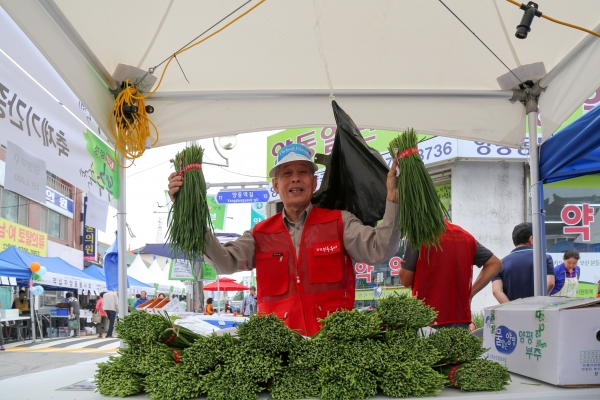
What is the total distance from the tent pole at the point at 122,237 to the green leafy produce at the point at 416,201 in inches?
75.8

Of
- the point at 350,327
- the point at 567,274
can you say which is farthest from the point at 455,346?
the point at 567,274

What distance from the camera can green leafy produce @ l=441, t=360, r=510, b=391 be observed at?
4.84 feet

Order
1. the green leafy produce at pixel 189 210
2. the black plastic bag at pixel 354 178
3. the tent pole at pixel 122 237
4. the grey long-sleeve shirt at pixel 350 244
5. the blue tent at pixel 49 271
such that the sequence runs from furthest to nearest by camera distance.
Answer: the blue tent at pixel 49 271 → the tent pole at pixel 122 237 → the black plastic bag at pixel 354 178 → the grey long-sleeve shirt at pixel 350 244 → the green leafy produce at pixel 189 210

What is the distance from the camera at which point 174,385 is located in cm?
141

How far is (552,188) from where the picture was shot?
27.7 ft

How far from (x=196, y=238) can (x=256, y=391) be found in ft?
2.57

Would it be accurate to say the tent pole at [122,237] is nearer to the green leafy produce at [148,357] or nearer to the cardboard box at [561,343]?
the green leafy produce at [148,357]

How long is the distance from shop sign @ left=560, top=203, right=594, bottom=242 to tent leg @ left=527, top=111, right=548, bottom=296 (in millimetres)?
5395

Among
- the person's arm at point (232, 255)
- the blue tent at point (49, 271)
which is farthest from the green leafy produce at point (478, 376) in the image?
the blue tent at point (49, 271)

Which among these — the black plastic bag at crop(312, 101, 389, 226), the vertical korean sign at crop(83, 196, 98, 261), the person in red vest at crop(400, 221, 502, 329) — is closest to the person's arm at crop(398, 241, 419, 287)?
the person in red vest at crop(400, 221, 502, 329)

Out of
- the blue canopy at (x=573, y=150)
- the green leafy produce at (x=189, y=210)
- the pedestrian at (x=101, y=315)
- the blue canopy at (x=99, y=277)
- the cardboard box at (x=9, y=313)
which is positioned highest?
the blue canopy at (x=573, y=150)

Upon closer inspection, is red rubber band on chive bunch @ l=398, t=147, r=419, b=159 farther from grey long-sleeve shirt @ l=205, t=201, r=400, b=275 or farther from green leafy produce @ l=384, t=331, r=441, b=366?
green leafy produce @ l=384, t=331, r=441, b=366

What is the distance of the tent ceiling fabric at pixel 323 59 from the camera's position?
8.93 feet

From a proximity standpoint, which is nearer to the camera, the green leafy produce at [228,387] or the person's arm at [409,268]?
the green leafy produce at [228,387]
